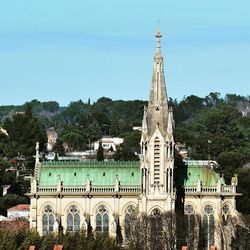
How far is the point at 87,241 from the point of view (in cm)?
9844

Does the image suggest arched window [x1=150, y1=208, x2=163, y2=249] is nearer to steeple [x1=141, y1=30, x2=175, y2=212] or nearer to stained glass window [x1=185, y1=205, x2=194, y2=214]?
steeple [x1=141, y1=30, x2=175, y2=212]

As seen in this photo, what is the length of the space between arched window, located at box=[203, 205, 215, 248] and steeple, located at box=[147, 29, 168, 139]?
8.62 m

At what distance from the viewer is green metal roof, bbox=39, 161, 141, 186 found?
111812 mm

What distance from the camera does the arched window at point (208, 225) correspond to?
10969 centimetres

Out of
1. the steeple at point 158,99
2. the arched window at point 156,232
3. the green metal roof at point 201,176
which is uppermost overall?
the steeple at point 158,99

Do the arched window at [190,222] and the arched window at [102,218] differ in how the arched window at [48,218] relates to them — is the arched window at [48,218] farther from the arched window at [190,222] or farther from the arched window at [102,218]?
the arched window at [190,222]

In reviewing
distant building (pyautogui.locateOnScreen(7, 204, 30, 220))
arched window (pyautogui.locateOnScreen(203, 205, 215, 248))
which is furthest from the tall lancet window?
distant building (pyautogui.locateOnScreen(7, 204, 30, 220))

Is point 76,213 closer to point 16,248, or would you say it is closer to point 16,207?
point 16,248

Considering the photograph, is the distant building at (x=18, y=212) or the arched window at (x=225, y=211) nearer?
the arched window at (x=225, y=211)

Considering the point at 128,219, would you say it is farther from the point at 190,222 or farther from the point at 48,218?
the point at 48,218

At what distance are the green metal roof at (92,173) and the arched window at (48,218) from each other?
2.27 m

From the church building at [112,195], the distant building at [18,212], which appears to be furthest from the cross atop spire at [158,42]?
the distant building at [18,212]

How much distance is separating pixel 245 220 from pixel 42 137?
71038mm

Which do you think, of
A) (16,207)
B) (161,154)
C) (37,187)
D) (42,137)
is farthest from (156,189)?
(42,137)
